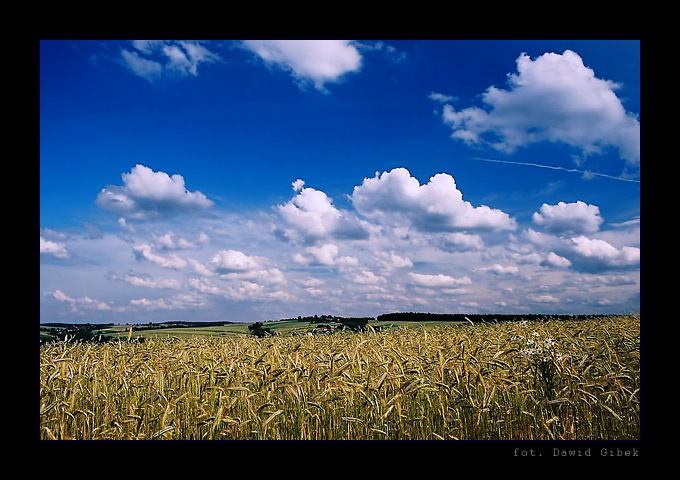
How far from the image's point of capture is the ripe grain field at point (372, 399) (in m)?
3.56

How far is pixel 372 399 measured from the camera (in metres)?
3.56

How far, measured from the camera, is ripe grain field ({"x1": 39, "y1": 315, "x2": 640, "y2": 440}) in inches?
140
